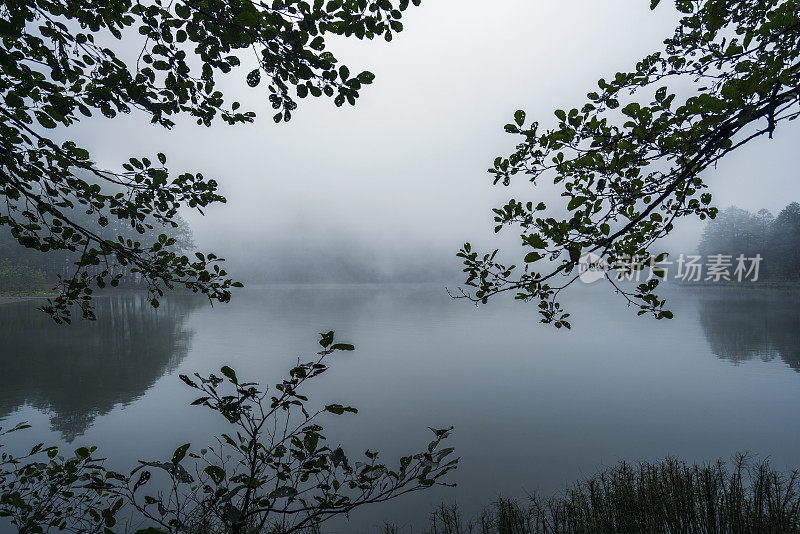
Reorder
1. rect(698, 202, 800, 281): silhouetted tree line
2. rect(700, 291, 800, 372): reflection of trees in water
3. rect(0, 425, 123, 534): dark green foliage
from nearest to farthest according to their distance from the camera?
rect(0, 425, 123, 534): dark green foliage → rect(700, 291, 800, 372): reflection of trees in water → rect(698, 202, 800, 281): silhouetted tree line

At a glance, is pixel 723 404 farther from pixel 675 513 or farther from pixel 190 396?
pixel 190 396

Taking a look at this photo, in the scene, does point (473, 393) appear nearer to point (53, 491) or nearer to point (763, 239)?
point (53, 491)

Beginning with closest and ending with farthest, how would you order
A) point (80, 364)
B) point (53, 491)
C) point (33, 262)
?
1. point (53, 491)
2. point (80, 364)
3. point (33, 262)

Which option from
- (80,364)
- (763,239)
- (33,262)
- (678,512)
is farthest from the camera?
(763,239)

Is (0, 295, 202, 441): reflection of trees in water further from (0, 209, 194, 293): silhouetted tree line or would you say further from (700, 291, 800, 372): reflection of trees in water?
(700, 291, 800, 372): reflection of trees in water

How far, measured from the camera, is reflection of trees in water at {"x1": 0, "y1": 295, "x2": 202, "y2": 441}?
13.0m

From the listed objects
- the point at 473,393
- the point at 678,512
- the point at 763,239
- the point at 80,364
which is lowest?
the point at 678,512

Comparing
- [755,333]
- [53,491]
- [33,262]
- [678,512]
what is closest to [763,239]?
[755,333]

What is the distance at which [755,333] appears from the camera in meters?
25.9

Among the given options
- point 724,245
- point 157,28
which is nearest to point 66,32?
point 157,28

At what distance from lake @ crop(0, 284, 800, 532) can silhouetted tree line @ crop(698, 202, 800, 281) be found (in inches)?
1946

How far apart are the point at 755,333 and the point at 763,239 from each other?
2424 inches

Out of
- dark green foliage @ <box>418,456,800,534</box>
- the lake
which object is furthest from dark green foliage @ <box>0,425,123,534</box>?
the lake

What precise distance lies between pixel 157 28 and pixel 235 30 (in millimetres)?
991
